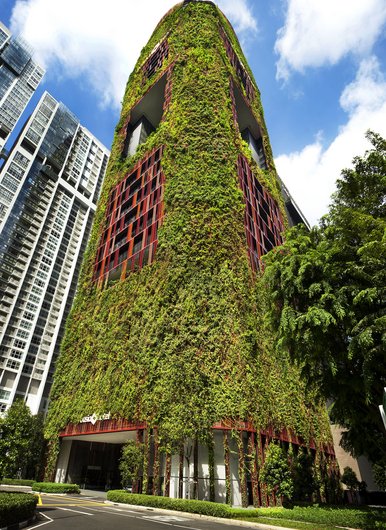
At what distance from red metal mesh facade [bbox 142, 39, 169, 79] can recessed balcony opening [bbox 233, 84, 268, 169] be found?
14293mm

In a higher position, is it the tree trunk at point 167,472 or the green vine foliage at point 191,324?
the green vine foliage at point 191,324

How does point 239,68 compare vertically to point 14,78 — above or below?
below

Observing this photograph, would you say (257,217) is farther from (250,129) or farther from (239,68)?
(239,68)

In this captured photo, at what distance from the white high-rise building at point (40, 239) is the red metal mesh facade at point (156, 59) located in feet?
159

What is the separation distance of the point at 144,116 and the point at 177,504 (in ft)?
187

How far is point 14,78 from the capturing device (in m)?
94.9

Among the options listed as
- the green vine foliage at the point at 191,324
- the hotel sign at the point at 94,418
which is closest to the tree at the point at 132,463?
the green vine foliage at the point at 191,324

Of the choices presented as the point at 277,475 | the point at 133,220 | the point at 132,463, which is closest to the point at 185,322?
the point at 132,463

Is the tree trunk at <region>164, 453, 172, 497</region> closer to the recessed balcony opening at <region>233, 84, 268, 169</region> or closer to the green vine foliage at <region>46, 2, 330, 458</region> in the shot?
the green vine foliage at <region>46, 2, 330, 458</region>

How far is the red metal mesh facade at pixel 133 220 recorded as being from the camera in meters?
35.1

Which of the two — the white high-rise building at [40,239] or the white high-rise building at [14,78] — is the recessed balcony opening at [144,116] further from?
the white high-rise building at [14,78]

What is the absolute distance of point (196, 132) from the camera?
36.8m

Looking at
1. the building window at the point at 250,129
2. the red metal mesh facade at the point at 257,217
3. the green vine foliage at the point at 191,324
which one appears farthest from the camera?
the building window at the point at 250,129

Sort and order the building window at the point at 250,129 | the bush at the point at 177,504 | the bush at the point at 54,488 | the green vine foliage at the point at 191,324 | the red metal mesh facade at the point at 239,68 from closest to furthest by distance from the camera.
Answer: the bush at the point at 177,504 < the green vine foliage at the point at 191,324 < the bush at the point at 54,488 < the red metal mesh facade at the point at 239,68 < the building window at the point at 250,129
